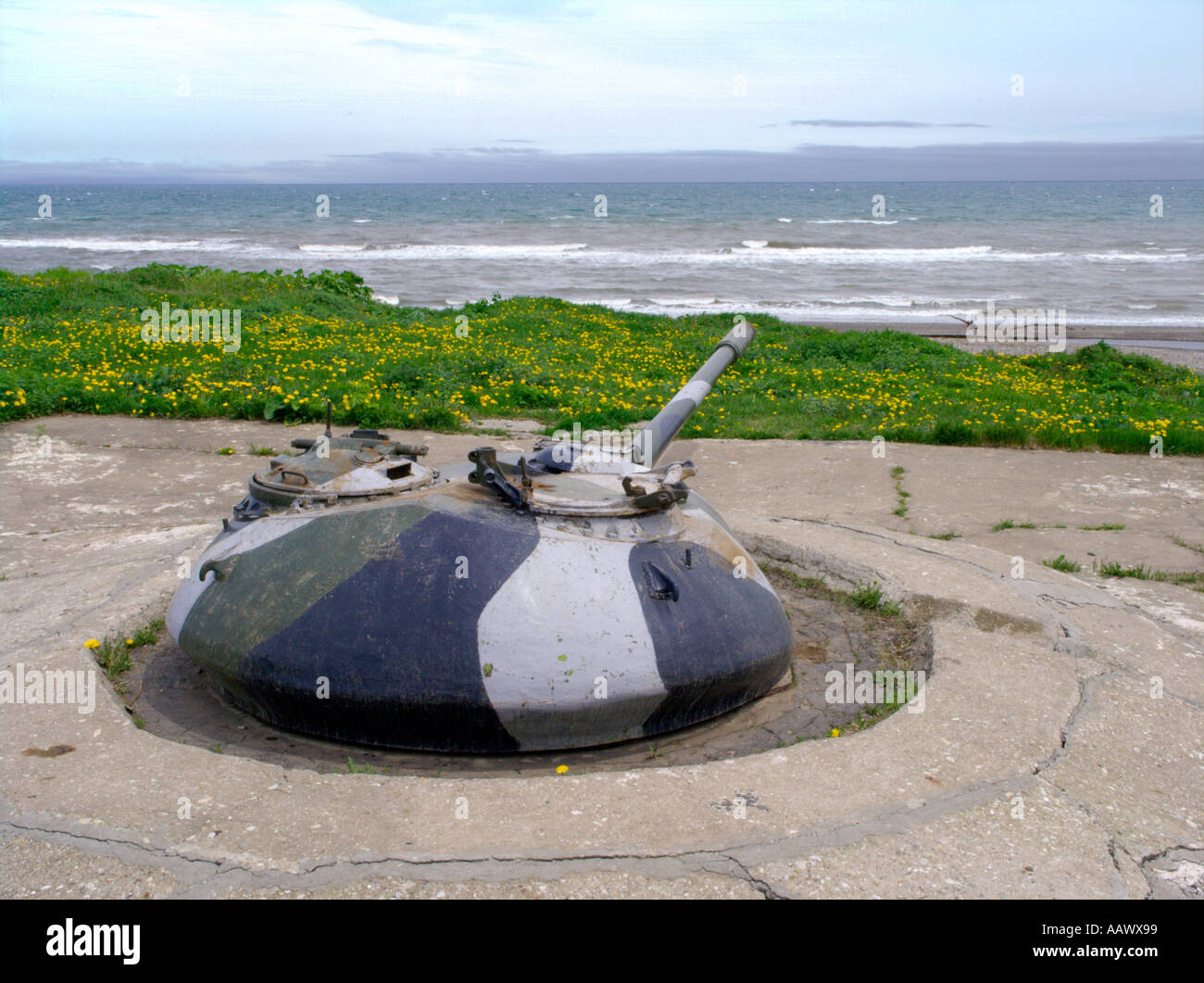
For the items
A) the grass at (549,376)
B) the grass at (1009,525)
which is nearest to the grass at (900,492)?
the grass at (1009,525)

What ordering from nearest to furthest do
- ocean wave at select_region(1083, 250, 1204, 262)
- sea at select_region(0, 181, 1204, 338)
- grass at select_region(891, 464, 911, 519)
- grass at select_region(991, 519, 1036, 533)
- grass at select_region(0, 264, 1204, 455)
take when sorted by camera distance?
1. grass at select_region(991, 519, 1036, 533)
2. grass at select_region(891, 464, 911, 519)
3. grass at select_region(0, 264, 1204, 455)
4. sea at select_region(0, 181, 1204, 338)
5. ocean wave at select_region(1083, 250, 1204, 262)

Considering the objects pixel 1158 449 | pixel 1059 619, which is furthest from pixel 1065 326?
pixel 1059 619

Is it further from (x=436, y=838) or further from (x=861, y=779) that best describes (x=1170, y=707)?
(x=436, y=838)

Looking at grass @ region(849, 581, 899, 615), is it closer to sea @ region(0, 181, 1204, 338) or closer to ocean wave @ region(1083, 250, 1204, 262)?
→ sea @ region(0, 181, 1204, 338)

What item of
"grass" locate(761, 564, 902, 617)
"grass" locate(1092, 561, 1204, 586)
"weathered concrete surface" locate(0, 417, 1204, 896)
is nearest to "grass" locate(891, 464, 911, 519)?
"grass" locate(1092, 561, 1204, 586)

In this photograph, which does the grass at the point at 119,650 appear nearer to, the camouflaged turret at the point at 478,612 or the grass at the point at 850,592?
the camouflaged turret at the point at 478,612

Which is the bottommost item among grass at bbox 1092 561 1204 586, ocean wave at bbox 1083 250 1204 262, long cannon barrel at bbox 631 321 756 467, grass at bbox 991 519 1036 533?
grass at bbox 1092 561 1204 586
